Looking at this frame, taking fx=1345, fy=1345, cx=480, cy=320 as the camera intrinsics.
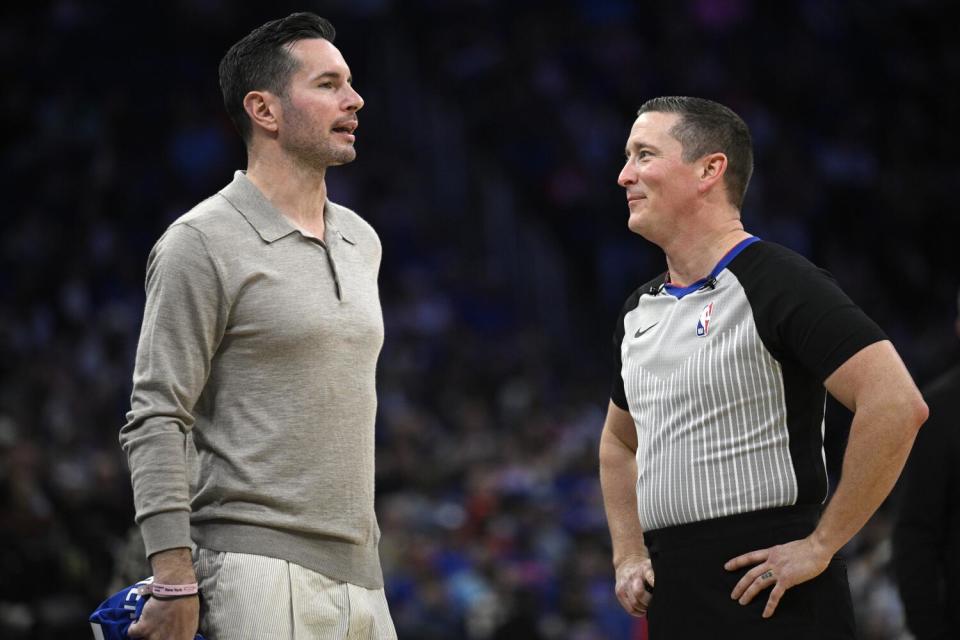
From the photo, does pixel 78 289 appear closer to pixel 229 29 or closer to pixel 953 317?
pixel 229 29

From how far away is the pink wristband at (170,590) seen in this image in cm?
263

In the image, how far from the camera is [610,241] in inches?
430

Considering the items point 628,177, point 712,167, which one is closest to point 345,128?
point 628,177

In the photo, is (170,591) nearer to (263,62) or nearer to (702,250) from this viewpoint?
(263,62)

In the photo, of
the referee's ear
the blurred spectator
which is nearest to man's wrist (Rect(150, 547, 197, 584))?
the referee's ear

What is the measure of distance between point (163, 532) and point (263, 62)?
1.11 metres

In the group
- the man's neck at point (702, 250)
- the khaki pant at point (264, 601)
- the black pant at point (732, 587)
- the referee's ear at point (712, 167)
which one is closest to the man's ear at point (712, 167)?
the referee's ear at point (712, 167)

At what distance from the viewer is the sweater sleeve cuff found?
2.64 meters

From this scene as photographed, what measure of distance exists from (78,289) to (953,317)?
684 centimetres

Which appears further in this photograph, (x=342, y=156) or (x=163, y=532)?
(x=342, y=156)

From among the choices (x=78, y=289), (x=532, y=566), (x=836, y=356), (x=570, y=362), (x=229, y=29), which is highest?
(x=229, y=29)

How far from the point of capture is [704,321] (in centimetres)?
290

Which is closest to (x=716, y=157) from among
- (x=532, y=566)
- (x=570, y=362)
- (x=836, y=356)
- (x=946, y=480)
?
(x=836, y=356)

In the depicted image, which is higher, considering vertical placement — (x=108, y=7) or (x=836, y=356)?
(x=108, y=7)
